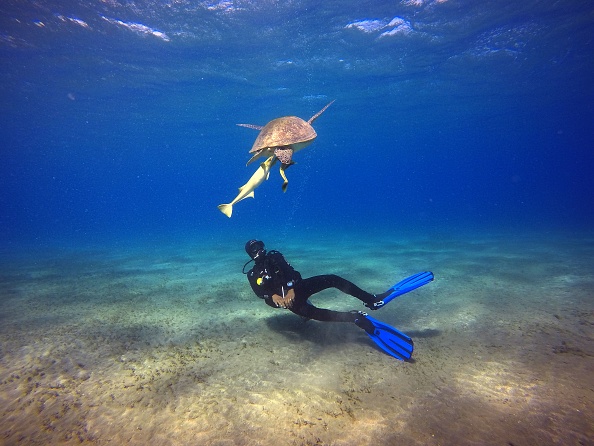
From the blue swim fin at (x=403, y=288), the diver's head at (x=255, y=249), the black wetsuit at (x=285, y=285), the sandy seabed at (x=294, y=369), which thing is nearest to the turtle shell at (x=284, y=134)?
the diver's head at (x=255, y=249)

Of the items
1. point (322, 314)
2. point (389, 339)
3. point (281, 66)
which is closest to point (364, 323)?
point (389, 339)

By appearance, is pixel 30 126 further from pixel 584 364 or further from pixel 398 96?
pixel 584 364

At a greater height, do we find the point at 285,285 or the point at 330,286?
the point at 285,285

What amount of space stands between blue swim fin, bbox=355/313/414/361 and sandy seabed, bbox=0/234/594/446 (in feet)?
0.56

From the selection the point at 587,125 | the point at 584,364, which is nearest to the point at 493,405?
the point at 584,364

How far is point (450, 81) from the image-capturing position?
86.4ft

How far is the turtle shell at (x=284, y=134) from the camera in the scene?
4.91m

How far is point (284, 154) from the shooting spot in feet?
15.3

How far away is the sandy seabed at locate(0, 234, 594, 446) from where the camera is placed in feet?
10.3

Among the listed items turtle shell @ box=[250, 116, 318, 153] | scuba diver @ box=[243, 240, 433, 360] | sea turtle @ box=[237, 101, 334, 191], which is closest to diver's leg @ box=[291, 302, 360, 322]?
scuba diver @ box=[243, 240, 433, 360]

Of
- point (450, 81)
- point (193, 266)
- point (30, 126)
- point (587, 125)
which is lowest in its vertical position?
point (193, 266)

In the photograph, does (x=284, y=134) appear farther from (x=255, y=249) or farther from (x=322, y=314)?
(x=322, y=314)

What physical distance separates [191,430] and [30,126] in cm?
4694

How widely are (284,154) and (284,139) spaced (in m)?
0.42
